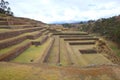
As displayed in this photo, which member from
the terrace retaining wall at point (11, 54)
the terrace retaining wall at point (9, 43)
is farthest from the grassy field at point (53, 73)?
the terrace retaining wall at point (9, 43)

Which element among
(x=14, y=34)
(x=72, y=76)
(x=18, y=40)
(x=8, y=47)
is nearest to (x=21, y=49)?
(x=8, y=47)

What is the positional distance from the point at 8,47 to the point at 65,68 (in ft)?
10.9

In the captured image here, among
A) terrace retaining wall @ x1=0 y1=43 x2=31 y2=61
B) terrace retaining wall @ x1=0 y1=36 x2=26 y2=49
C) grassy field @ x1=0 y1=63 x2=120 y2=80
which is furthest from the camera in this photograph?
terrace retaining wall @ x1=0 y1=36 x2=26 y2=49

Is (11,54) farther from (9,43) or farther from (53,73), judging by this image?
(53,73)

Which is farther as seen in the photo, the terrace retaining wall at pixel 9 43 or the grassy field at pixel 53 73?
the terrace retaining wall at pixel 9 43

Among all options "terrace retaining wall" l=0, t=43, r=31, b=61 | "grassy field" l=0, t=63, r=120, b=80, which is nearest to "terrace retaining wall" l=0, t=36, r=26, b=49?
"terrace retaining wall" l=0, t=43, r=31, b=61

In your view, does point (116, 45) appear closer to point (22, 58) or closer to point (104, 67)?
point (22, 58)

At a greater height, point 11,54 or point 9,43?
point 9,43

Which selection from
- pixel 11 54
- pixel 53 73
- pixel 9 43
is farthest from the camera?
pixel 9 43

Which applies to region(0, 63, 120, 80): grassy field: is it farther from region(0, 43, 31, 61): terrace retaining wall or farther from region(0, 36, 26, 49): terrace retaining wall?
region(0, 36, 26, 49): terrace retaining wall

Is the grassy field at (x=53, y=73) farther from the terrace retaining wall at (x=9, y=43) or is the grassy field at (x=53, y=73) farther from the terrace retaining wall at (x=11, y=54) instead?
Result: the terrace retaining wall at (x=9, y=43)

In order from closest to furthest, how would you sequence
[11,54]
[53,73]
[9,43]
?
[53,73] → [11,54] → [9,43]

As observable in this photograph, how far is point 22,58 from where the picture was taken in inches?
251

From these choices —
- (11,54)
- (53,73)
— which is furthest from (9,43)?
(53,73)
